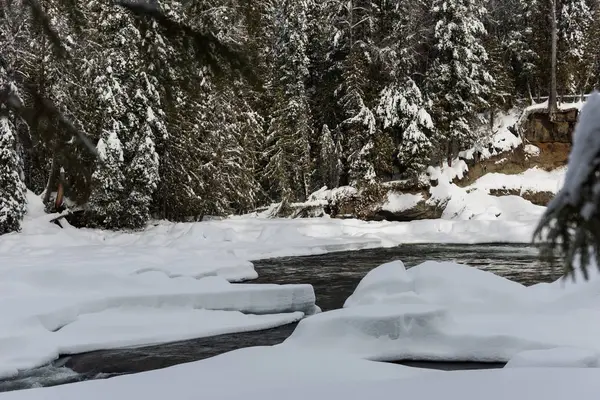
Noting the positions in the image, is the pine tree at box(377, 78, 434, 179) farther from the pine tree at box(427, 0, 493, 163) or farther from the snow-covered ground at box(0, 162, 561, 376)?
the snow-covered ground at box(0, 162, 561, 376)

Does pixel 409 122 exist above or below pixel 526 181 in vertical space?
above

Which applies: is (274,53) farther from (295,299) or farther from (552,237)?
(552,237)

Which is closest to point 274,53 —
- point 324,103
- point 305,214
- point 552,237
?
point 324,103

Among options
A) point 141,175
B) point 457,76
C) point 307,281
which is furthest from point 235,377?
point 457,76

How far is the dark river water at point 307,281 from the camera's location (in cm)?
714

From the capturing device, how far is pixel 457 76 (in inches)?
1197

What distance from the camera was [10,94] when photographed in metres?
2.71

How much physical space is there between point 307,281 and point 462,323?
6.13 m

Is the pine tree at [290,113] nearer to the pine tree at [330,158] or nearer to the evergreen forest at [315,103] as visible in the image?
the evergreen forest at [315,103]

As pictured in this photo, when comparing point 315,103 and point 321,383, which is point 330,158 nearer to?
point 315,103

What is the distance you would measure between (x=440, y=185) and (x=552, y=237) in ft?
89.1

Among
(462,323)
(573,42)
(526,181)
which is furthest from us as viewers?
(573,42)

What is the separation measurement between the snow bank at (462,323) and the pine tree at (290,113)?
19981mm

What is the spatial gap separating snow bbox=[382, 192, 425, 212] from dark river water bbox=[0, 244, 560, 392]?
258 inches
